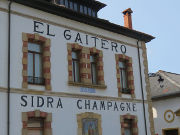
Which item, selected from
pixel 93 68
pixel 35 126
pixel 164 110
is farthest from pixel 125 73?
pixel 35 126

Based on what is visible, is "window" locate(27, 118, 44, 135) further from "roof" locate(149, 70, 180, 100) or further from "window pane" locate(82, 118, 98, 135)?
"roof" locate(149, 70, 180, 100)

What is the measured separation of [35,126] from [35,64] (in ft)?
10.0

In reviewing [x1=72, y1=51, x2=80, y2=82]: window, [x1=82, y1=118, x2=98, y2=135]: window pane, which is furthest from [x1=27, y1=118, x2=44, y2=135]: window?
[x1=72, y1=51, x2=80, y2=82]: window

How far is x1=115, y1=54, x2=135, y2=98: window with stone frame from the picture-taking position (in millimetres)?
19422

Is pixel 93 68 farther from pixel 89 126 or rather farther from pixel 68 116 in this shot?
pixel 68 116

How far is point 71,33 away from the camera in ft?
56.6

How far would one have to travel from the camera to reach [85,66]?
Result: 17.4m

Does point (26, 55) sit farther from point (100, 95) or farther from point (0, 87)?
point (100, 95)

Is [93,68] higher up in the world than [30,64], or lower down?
higher up

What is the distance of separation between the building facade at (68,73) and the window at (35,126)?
0.15ft

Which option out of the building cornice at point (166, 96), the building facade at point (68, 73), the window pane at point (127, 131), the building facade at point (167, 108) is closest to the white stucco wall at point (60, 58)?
the building facade at point (68, 73)

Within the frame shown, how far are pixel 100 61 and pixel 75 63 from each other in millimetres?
1675

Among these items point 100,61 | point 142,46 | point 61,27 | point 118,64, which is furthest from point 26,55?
point 142,46

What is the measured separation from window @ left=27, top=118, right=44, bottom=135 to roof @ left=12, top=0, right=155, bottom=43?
564 centimetres
